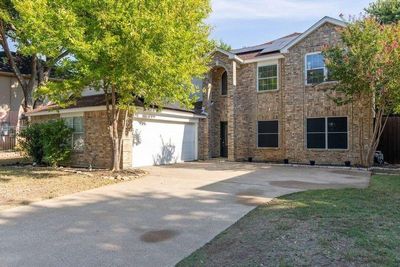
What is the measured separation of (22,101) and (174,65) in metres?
19.6

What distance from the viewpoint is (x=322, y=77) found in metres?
17.6

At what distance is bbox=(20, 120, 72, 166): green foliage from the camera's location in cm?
1648

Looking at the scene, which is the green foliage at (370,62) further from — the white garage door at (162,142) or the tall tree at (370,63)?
the white garage door at (162,142)

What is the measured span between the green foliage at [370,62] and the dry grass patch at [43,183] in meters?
9.73

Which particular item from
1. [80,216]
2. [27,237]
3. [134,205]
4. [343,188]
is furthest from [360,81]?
[27,237]

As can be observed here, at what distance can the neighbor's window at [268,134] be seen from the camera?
19.5 metres

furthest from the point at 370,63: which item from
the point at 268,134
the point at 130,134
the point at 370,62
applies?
the point at 130,134

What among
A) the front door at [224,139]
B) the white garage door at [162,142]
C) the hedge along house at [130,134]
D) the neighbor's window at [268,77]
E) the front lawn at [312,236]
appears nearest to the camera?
the front lawn at [312,236]

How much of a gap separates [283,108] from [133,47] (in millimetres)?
10405

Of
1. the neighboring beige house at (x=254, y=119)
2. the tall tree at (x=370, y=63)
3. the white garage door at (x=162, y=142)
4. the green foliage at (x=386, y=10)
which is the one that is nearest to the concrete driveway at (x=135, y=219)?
the tall tree at (x=370, y=63)

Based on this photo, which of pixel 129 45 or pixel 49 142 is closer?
pixel 129 45

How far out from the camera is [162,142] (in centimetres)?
1839

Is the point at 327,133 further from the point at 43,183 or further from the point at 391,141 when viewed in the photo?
the point at 43,183

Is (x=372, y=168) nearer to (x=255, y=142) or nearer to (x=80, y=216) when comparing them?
(x=255, y=142)
